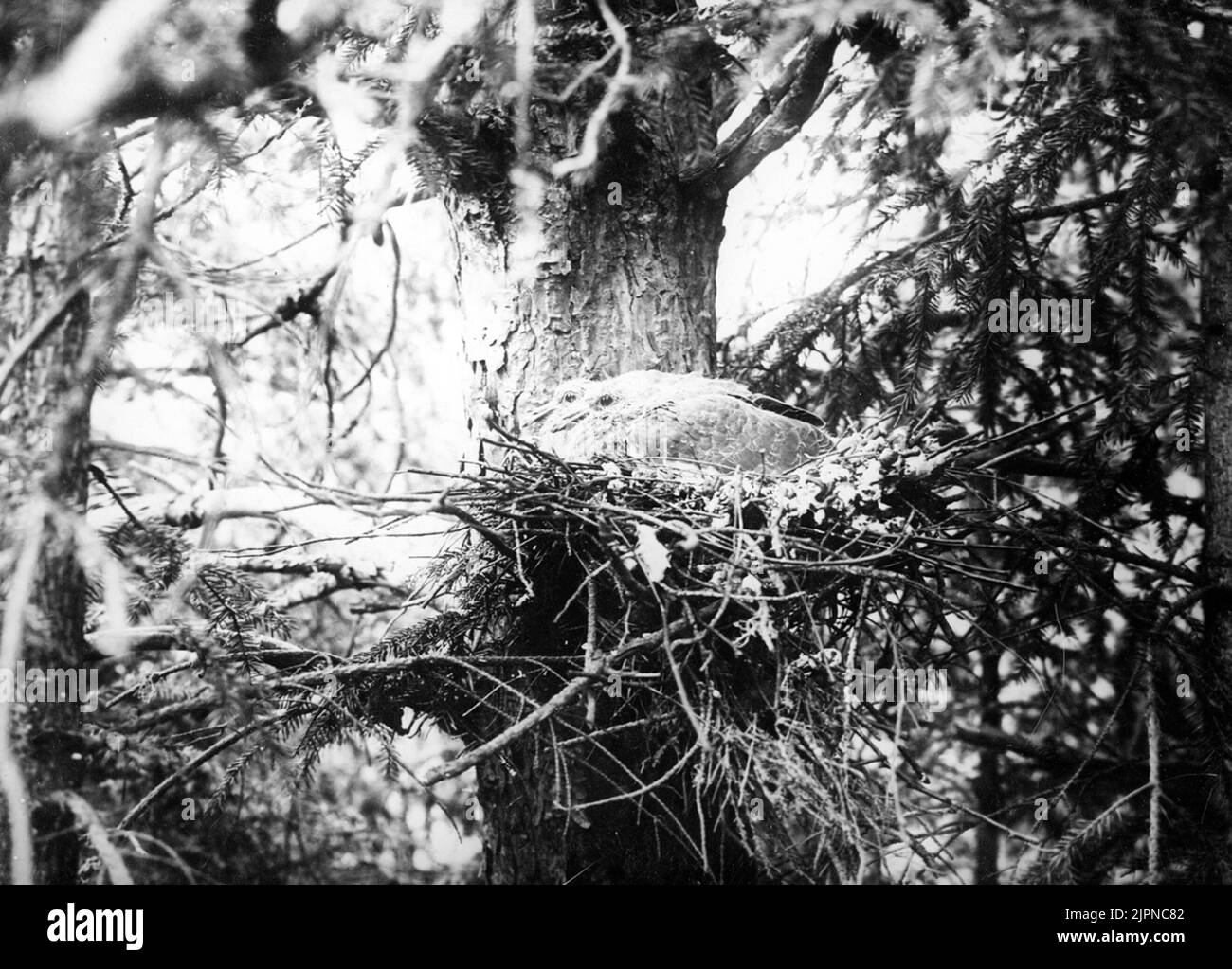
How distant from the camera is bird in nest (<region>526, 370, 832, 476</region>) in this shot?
1.76m

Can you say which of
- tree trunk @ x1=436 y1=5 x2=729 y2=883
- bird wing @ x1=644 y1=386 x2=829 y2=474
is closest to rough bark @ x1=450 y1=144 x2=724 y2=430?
tree trunk @ x1=436 y1=5 x2=729 y2=883

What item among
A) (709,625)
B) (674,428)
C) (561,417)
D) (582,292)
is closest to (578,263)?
(582,292)

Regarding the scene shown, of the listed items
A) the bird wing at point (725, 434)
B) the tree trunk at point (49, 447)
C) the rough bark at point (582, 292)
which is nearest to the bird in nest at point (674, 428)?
the bird wing at point (725, 434)

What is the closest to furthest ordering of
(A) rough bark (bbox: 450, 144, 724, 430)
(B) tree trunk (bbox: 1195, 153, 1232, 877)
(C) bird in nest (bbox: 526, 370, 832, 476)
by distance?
(C) bird in nest (bbox: 526, 370, 832, 476)
(B) tree trunk (bbox: 1195, 153, 1232, 877)
(A) rough bark (bbox: 450, 144, 724, 430)

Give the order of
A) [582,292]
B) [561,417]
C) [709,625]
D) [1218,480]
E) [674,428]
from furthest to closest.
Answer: [582,292], [1218,480], [561,417], [674,428], [709,625]

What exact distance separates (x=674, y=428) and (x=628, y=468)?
0.16 metres

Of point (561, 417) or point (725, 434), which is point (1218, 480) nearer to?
point (725, 434)

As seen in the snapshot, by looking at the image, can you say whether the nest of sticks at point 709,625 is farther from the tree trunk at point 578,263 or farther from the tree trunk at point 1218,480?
the tree trunk at point 1218,480

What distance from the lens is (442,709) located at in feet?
6.07

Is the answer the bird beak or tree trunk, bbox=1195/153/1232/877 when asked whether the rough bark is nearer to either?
the bird beak

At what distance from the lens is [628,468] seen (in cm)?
166

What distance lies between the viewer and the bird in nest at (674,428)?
1760 mm
